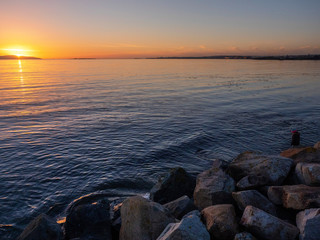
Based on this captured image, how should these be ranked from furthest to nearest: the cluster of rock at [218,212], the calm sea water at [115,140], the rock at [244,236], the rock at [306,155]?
1. the calm sea water at [115,140]
2. the rock at [306,155]
3. the cluster of rock at [218,212]
4. the rock at [244,236]

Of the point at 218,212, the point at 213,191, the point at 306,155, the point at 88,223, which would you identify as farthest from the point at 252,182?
the point at 88,223

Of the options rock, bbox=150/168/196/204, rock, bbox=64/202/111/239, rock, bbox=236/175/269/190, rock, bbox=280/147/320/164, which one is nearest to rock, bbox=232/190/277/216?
rock, bbox=236/175/269/190

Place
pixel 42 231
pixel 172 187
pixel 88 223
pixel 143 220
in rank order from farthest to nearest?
pixel 172 187, pixel 88 223, pixel 42 231, pixel 143 220

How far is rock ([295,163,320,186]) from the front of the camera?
8305mm

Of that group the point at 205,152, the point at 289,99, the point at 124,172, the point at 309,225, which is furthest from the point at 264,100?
the point at 309,225

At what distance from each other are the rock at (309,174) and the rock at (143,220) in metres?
5.10

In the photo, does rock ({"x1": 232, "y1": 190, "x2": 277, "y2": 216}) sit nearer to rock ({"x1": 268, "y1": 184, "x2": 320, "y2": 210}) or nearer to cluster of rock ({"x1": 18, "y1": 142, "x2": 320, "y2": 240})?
cluster of rock ({"x1": 18, "y1": 142, "x2": 320, "y2": 240})

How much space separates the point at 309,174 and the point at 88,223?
7.86 m

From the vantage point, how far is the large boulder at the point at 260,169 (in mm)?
8938

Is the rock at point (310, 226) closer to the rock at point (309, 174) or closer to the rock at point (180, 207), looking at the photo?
the rock at point (309, 174)

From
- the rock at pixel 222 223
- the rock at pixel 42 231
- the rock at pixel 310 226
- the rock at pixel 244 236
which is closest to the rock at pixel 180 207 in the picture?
the rock at pixel 222 223

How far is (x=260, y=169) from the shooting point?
9453 millimetres

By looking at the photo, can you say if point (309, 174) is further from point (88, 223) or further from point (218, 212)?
point (88, 223)

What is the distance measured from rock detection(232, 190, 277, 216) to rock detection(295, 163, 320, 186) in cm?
197
